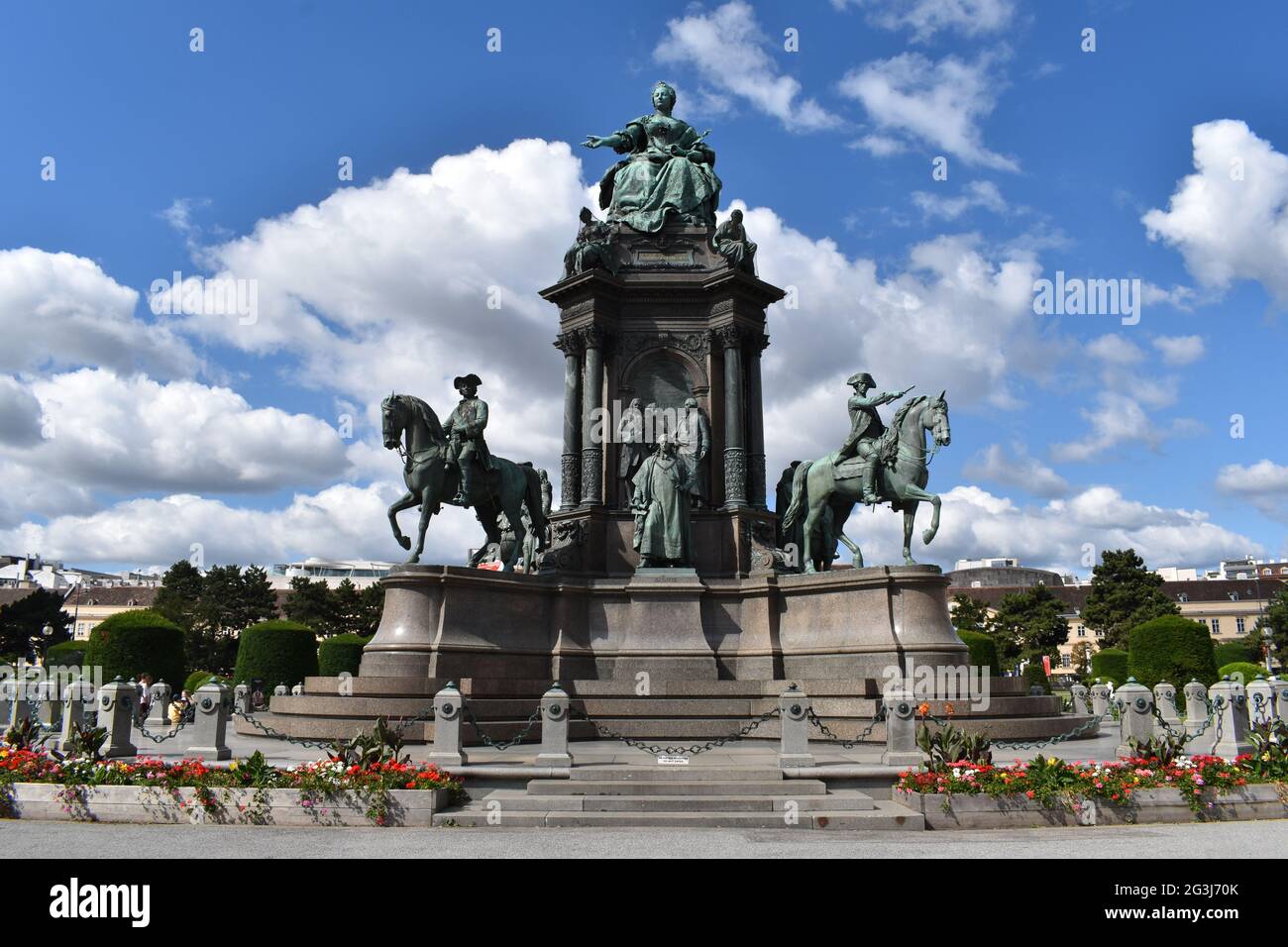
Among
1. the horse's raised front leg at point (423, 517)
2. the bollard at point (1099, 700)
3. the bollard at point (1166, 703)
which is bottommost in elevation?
the bollard at point (1099, 700)

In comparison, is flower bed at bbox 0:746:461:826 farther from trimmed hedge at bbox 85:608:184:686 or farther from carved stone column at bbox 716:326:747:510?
trimmed hedge at bbox 85:608:184:686

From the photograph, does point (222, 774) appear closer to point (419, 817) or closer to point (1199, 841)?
point (419, 817)

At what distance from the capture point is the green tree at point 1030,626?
250 ft

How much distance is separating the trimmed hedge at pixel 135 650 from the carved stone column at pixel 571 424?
26978mm

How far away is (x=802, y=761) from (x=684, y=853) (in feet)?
13.4

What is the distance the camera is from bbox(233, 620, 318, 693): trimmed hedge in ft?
148

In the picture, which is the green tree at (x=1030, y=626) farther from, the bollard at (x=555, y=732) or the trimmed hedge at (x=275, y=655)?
A: the bollard at (x=555, y=732)

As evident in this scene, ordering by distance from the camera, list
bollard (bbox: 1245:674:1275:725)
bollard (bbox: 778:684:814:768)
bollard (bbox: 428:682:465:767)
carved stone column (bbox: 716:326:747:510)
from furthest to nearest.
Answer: carved stone column (bbox: 716:326:747:510)
bollard (bbox: 1245:674:1275:725)
bollard (bbox: 428:682:465:767)
bollard (bbox: 778:684:814:768)

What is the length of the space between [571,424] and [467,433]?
3457 millimetres

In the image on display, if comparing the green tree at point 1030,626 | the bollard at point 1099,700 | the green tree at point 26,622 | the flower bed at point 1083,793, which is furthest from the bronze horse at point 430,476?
the green tree at point 1030,626

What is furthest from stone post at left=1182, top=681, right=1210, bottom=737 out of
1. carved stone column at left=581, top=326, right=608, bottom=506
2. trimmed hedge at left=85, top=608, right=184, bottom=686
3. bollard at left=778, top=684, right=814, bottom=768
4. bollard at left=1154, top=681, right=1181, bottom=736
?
trimmed hedge at left=85, top=608, right=184, bottom=686

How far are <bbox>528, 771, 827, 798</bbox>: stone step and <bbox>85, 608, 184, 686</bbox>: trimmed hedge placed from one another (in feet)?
117

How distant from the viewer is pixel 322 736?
18.6 metres
